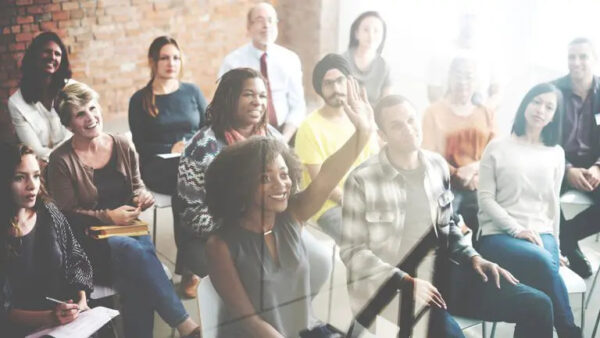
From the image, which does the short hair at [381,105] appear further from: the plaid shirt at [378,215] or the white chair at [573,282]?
the white chair at [573,282]

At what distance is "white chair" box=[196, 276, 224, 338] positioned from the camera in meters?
2.71

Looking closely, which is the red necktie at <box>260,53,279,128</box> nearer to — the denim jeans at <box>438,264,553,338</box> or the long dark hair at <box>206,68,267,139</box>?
the long dark hair at <box>206,68,267,139</box>

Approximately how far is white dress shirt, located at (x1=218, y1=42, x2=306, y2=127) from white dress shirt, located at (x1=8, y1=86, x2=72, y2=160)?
0.68m

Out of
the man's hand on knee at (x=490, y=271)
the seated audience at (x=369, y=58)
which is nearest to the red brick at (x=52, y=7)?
the seated audience at (x=369, y=58)

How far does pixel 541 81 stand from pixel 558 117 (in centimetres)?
18

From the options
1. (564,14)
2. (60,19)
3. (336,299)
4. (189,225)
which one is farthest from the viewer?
(564,14)

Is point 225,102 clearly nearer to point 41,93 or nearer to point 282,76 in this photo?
point 282,76

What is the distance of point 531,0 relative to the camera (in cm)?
321

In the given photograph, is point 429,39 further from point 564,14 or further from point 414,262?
point 414,262

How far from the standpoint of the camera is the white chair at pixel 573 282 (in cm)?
330

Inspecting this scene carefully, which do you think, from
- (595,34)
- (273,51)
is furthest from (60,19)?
(595,34)

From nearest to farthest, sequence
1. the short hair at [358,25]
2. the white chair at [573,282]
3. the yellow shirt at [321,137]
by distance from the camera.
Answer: the yellow shirt at [321,137]
the short hair at [358,25]
the white chair at [573,282]

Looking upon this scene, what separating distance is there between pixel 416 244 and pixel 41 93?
165 centimetres

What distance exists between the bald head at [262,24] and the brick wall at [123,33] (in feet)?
0.10
